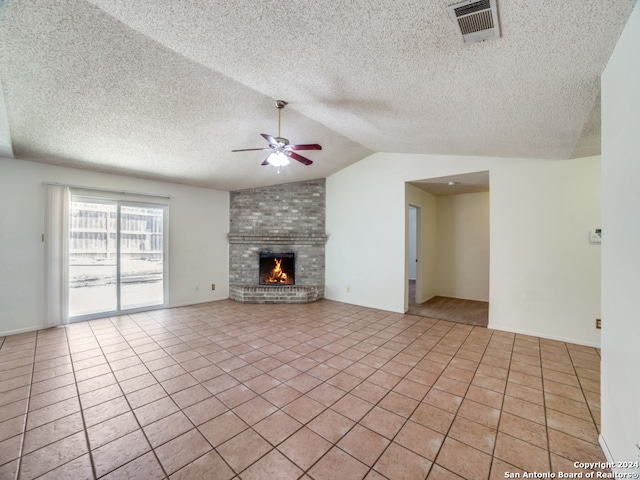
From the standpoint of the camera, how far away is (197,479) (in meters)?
1.46

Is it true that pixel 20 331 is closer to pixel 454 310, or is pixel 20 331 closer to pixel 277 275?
pixel 277 275

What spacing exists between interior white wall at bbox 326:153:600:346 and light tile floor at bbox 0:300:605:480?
0.39 m

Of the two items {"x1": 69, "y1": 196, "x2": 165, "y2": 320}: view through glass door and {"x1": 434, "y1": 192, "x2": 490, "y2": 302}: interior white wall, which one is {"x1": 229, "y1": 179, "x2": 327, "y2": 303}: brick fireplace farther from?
{"x1": 434, "y1": 192, "x2": 490, "y2": 302}: interior white wall

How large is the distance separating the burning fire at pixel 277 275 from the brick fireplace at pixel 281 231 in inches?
2.7

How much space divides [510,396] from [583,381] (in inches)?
34.8

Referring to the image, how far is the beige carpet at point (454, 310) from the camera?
4.39m

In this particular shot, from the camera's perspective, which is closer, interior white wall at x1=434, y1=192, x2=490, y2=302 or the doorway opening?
the doorway opening

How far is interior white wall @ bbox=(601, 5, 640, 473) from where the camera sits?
125 cm

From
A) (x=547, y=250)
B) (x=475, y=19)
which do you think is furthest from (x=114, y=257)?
(x=547, y=250)

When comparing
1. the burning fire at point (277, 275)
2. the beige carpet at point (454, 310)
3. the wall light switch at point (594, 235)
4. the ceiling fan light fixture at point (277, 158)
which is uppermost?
the ceiling fan light fixture at point (277, 158)

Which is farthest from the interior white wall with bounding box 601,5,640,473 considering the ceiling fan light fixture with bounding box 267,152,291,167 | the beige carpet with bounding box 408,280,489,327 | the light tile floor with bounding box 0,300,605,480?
the beige carpet with bounding box 408,280,489,327

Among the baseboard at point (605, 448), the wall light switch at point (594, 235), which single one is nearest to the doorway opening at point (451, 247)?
the wall light switch at point (594, 235)

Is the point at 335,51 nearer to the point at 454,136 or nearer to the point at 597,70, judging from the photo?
the point at 597,70

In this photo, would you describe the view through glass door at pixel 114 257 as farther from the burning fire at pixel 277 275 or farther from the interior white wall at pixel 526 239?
the interior white wall at pixel 526 239
